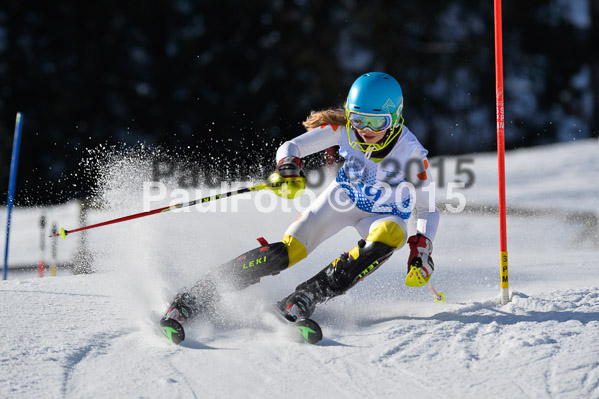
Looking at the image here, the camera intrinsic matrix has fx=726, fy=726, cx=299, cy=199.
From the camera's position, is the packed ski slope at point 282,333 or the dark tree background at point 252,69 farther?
the dark tree background at point 252,69

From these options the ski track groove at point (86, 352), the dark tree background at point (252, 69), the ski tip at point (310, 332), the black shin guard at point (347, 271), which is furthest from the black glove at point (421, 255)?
the dark tree background at point (252, 69)

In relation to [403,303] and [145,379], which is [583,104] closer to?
[403,303]

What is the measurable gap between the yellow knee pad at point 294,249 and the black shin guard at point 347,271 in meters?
0.14

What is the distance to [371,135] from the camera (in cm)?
364

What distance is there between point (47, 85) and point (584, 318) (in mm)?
13416

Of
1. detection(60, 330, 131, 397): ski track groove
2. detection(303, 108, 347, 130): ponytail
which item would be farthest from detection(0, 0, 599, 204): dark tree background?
detection(60, 330, 131, 397): ski track groove

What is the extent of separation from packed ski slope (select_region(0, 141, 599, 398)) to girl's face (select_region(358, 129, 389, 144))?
2.97 feet

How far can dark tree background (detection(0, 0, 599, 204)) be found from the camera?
14.6 metres

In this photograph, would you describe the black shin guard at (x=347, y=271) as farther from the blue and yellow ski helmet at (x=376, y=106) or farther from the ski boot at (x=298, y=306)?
the blue and yellow ski helmet at (x=376, y=106)

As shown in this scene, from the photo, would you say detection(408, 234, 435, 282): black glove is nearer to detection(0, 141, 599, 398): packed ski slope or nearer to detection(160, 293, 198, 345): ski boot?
detection(0, 141, 599, 398): packed ski slope

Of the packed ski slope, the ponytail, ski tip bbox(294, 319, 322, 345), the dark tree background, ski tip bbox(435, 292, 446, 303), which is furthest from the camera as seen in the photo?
the dark tree background

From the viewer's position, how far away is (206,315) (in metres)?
3.61

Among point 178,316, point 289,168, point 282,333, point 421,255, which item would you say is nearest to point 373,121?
point 289,168

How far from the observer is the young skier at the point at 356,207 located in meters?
3.56
